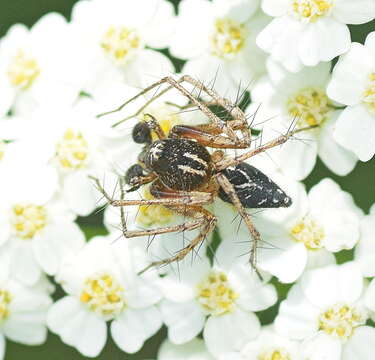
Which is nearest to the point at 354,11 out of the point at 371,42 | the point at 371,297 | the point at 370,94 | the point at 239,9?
the point at 371,42

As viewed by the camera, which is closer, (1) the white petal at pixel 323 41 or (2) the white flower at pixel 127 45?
(1) the white petal at pixel 323 41

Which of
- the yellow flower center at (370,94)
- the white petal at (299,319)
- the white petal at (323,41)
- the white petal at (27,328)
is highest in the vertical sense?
the white petal at (323,41)

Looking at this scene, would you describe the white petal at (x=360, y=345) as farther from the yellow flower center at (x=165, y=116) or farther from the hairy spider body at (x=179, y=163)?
the yellow flower center at (x=165, y=116)

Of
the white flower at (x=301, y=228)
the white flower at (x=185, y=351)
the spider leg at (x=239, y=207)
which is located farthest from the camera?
the white flower at (x=185, y=351)

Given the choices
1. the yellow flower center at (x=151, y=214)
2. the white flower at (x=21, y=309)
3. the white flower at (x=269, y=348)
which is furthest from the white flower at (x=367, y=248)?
the white flower at (x=21, y=309)

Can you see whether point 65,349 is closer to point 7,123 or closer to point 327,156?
point 7,123

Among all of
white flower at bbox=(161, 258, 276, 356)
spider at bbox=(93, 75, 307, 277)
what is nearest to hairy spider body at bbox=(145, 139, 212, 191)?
spider at bbox=(93, 75, 307, 277)

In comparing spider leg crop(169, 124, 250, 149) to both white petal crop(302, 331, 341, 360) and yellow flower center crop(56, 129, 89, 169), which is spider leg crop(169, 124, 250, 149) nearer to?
yellow flower center crop(56, 129, 89, 169)
